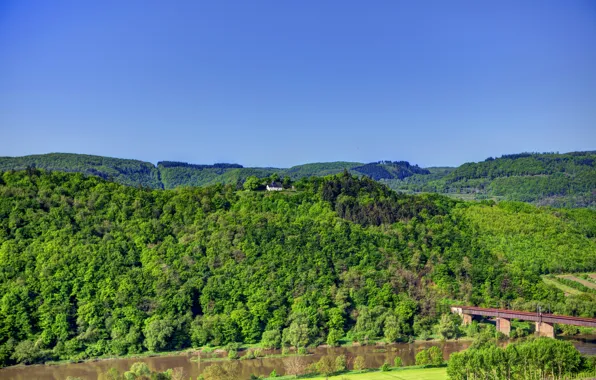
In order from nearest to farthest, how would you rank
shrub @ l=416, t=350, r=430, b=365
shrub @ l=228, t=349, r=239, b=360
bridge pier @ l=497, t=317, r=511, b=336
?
shrub @ l=416, t=350, r=430, b=365
shrub @ l=228, t=349, r=239, b=360
bridge pier @ l=497, t=317, r=511, b=336

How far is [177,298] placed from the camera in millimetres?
77750

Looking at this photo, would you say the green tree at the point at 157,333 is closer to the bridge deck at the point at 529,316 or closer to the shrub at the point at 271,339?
the shrub at the point at 271,339

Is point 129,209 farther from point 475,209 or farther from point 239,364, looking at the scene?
point 475,209

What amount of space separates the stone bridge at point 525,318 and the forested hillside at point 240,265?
3009 mm

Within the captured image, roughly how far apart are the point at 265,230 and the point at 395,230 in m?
17.7

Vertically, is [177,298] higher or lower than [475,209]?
lower

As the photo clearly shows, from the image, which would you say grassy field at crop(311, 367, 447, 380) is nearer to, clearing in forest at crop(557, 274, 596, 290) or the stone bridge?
the stone bridge

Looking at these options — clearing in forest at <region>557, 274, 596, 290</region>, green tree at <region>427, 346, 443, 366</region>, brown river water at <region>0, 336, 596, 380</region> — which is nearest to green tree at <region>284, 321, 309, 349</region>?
brown river water at <region>0, 336, 596, 380</region>

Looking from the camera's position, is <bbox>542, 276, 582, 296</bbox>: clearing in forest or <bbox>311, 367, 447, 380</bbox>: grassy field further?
<bbox>542, 276, 582, 296</bbox>: clearing in forest

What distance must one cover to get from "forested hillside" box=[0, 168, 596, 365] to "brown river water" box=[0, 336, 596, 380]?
1839 mm

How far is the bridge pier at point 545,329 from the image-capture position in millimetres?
75062

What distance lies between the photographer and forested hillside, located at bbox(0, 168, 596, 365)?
242 ft

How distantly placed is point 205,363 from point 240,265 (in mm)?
18895

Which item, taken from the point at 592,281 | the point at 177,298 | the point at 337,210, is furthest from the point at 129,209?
the point at 592,281
